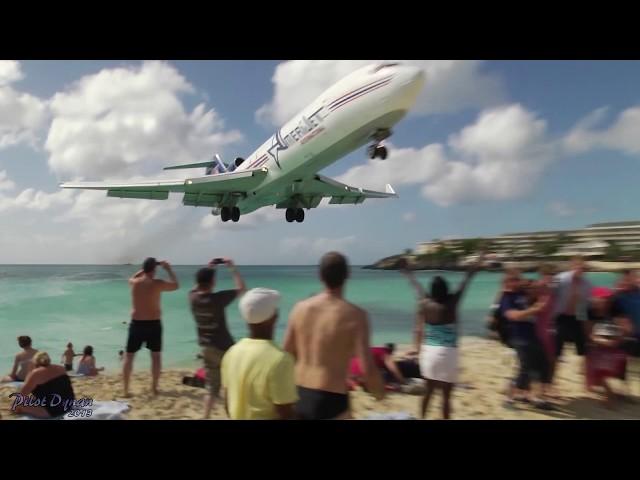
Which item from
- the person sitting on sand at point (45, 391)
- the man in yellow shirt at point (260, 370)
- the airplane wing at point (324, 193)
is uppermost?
the airplane wing at point (324, 193)

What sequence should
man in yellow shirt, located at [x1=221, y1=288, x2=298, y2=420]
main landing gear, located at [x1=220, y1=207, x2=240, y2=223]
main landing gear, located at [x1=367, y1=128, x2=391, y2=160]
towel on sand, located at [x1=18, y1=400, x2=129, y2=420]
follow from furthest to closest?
1. main landing gear, located at [x1=220, y1=207, x2=240, y2=223]
2. main landing gear, located at [x1=367, y1=128, x2=391, y2=160]
3. towel on sand, located at [x1=18, y1=400, x2=129, y2=420]
4. man in yellow shirt, located at [x1=221, y1=288, x2=298, y2=420]

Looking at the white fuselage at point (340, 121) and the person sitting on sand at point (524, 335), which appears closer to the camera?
the person sitting on sand at point (524, 335)

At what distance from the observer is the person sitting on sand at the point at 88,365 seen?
6.78 m

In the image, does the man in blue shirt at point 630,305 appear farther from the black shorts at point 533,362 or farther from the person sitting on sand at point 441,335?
the person sitting on sand at point 441,335

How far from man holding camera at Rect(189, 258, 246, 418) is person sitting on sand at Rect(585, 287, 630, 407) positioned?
159 inches

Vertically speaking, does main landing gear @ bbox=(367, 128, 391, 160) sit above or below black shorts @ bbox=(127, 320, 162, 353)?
above

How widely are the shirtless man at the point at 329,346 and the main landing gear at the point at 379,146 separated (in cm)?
1170

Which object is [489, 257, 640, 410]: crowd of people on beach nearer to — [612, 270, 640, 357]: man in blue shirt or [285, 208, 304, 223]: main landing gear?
[612, 270, 640, 357]: man in blue shirt

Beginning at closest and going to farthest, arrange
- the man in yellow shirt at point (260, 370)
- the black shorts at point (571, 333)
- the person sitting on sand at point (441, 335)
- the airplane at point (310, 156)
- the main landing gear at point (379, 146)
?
the man in yellow shirt at point (260, 370)
the person sitting on sand at point (441, 335)
the black shorts at point (571, 333)
the airplane at point (310, 156)
the main landing gear at point (379, 146)

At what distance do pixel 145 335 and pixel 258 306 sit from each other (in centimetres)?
282

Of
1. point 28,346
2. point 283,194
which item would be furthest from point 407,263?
point 283,194

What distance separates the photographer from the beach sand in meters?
4.72

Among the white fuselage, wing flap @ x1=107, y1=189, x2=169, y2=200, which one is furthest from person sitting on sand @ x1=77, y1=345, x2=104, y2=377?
wing flap @ x1=107, y1=189, x2=169, y2=200

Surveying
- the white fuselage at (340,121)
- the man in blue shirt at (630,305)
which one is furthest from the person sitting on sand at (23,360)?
the white fuselage at (340,121)
